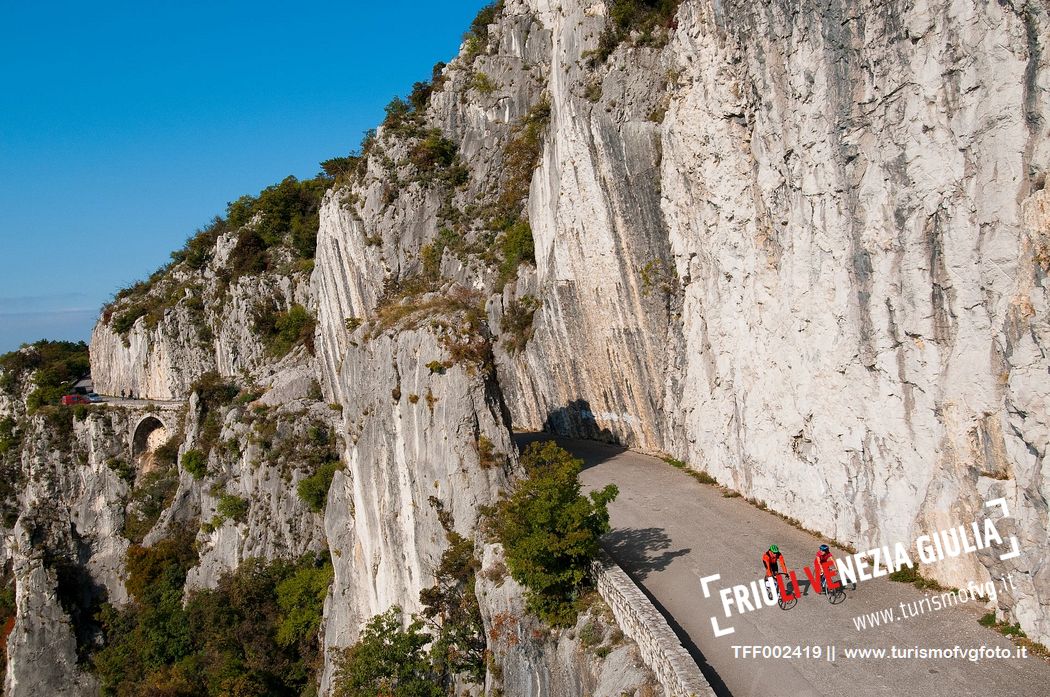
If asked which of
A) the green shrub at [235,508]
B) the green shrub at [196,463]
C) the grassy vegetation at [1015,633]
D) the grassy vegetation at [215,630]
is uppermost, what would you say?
the green shrub at [196,463]

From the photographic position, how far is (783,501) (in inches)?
649

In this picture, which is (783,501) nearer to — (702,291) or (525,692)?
(702,291)

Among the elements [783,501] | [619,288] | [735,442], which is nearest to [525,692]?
[783,501]

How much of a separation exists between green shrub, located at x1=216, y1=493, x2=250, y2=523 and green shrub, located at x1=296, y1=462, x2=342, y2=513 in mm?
3262

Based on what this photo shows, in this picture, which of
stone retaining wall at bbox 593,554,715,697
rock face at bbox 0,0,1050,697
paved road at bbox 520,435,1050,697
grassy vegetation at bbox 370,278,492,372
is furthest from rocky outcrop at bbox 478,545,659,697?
grassy vegetation at bbox 370,278,492,372

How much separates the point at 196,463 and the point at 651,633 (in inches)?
1259

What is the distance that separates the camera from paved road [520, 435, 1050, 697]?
9914 mm

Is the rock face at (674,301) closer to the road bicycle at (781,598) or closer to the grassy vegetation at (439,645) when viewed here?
the grassy vegetation at (439,645)

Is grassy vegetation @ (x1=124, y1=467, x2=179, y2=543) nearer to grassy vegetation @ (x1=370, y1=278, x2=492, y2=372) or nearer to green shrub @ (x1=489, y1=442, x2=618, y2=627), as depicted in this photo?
grassy vegetation @ (x1=370, y1=278, x2=492, y2=372)

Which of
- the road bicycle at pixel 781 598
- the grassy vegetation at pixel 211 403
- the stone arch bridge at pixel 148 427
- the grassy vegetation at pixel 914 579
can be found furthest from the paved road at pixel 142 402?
the grassy vegetation at pixel 914 579

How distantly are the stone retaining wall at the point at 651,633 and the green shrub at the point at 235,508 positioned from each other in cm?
2413

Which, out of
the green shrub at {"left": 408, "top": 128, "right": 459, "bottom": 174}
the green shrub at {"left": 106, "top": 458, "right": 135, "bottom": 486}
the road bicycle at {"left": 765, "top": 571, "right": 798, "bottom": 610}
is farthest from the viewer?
the green shrub at {"left": 106, "top": 458, "right": 135, "bottom": 486}

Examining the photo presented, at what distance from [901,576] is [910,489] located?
1.50 m

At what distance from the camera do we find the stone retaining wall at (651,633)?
982 cm
